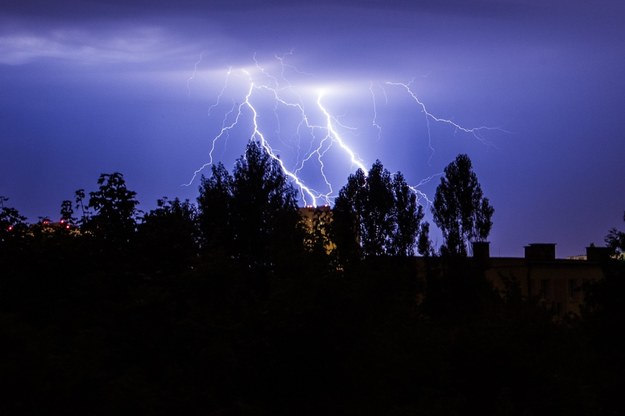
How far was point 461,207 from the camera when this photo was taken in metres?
56.0

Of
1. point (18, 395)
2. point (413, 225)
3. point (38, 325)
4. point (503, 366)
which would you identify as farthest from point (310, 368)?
point (413, 225)

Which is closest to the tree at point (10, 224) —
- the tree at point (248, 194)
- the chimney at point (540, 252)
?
the tree at point (248, 194)

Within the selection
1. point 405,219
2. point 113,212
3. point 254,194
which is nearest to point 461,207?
point 405,219

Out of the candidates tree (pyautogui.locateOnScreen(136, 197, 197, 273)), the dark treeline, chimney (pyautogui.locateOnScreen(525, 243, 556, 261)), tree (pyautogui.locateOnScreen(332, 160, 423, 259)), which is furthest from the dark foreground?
chimney (pyautogui.locateOnScreen(525, 243, 556, 261))

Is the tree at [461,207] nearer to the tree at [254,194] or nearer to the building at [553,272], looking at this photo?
the building at [553,272]

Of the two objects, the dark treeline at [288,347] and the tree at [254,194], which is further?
the tree at [254,194]

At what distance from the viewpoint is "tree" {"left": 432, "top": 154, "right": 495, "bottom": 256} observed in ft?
181

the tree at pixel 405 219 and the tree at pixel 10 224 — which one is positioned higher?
the tree at pixel 405 219

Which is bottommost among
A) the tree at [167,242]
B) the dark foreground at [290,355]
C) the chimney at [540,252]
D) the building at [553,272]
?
the dark foreground at [290,355]

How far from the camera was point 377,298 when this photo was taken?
7.19m

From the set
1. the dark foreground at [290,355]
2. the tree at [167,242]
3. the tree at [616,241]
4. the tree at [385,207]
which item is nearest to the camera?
the dark foreground at [290,355]

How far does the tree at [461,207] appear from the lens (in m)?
55.1

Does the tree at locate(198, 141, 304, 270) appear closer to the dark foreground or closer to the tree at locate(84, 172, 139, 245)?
the tree at locate(84, 172, 139, 245)

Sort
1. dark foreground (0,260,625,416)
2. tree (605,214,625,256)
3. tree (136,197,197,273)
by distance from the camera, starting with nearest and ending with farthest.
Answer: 1. dark foreground (0,260,625,416)
2. tree (136,197,197,273)
3. tree (605,214,625,256)
